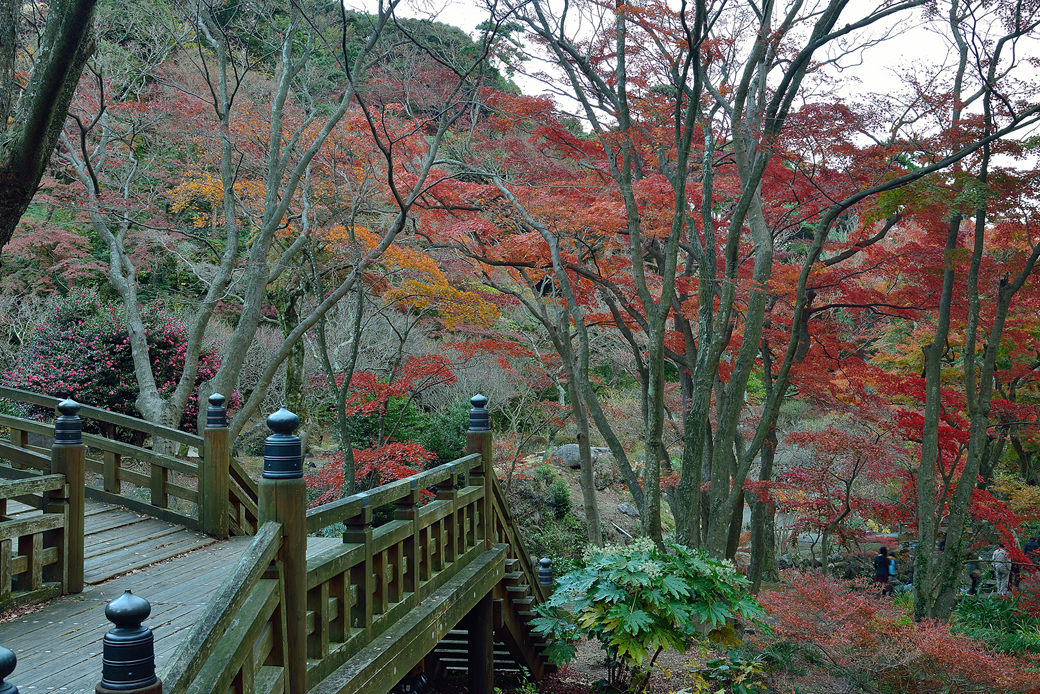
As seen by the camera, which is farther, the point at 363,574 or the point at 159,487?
the point at 159,487

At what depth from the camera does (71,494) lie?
16.4ft

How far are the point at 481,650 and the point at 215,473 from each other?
3.01 metres

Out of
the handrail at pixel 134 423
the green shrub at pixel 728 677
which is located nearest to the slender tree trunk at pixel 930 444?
the green shrub at pixel 728 677

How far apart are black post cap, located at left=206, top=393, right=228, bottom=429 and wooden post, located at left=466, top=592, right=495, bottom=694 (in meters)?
2.96

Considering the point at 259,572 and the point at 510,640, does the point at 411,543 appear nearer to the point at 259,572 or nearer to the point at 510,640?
the point at 259,572

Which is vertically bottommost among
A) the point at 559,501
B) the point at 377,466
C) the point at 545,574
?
the point at 559,501

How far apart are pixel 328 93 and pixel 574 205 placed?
502cm

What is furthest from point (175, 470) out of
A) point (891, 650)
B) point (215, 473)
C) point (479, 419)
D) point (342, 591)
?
point (891, 650)

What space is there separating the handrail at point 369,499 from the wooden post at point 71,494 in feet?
6.81

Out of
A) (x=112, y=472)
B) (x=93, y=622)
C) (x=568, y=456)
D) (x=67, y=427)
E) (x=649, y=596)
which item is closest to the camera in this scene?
(x=93, y=622)

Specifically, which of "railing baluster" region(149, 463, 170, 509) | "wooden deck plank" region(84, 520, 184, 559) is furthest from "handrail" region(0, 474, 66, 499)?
"railing baluster" region(149, 463, 170, 509)

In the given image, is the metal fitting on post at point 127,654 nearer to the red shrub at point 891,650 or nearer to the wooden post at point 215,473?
the wooden post at point 215,473

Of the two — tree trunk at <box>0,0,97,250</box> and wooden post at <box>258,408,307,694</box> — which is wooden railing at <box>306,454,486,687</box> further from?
tree trunk at <box>0,0,97,250</box>

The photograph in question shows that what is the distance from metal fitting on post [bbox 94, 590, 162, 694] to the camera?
195 cm
